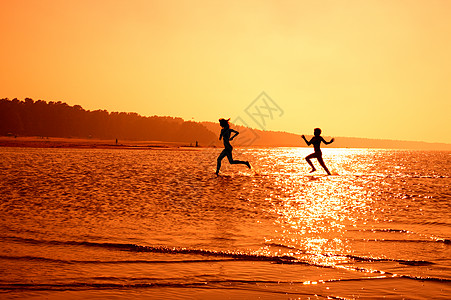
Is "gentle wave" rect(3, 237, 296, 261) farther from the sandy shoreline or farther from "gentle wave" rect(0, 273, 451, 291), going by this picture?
the sandy shoreline

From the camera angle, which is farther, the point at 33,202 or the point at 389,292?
the point at 33,202

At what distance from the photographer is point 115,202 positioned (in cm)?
1228

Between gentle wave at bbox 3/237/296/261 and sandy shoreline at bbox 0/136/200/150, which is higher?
sandy shoreline at bbox 0/136/200/150

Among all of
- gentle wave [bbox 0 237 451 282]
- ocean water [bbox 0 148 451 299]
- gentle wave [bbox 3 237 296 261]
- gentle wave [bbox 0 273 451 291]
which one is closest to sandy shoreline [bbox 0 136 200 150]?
ocean water [bbox 0 148 451 299]

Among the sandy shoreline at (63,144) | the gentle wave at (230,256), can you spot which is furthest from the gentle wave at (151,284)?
the sandy shoreline at (63,144)

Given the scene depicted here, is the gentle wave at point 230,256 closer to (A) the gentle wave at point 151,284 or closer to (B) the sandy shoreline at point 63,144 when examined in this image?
(A) the gentle wave at point 151,284

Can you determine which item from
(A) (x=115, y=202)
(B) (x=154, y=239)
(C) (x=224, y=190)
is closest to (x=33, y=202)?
(A) (x=115, y=202)

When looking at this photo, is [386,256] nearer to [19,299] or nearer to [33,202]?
[19,299]

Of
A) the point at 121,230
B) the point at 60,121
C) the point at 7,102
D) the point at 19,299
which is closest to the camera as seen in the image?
the point at 19,299

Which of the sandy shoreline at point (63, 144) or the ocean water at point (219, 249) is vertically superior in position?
the sandy shoreline at point (63, 144)

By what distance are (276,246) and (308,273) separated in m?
1.62

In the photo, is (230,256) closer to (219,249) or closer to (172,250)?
(219,249)

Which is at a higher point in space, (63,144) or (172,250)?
(63,144)

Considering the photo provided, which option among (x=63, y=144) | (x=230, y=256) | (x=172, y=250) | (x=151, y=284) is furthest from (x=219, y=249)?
(x=63, y=144)
